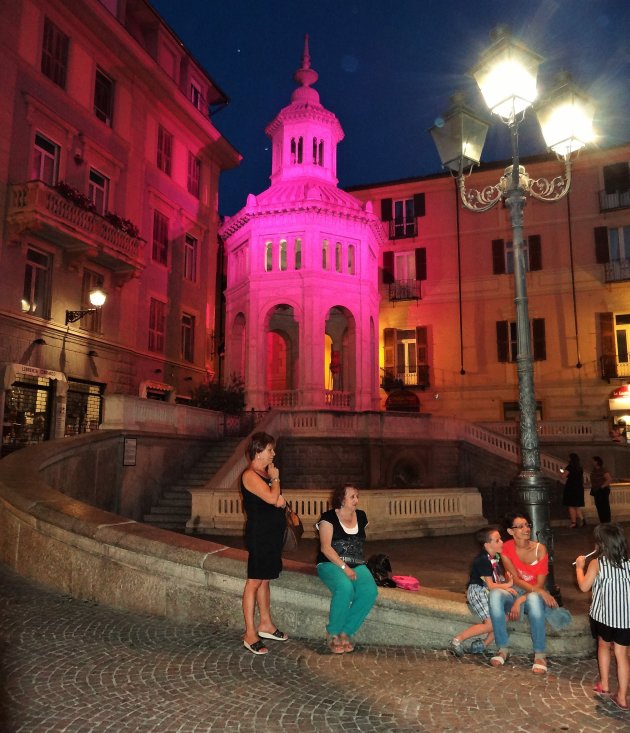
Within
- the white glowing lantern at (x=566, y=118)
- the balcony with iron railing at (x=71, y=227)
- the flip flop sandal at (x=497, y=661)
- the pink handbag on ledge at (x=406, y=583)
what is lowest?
the flip flop sandal at (x=497, y=661)

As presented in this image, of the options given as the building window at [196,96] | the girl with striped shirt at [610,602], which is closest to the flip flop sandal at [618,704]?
the girl with striped shirt at [610,602]

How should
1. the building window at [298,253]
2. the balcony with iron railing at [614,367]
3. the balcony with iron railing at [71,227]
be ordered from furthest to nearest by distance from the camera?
the balcony with iron railing at [614,367]
the building window at [298,253]
the balcony with iron railing at [71,227]

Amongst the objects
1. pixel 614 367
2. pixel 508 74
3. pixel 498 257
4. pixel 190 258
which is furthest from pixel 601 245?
pixel 508 74

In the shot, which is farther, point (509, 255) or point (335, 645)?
point (509, 255)

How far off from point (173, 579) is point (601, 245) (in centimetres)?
2710

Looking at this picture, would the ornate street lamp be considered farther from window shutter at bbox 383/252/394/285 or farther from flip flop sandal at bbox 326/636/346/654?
window shutter at bbox 383/252/394/285

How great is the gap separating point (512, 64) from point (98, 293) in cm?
1193

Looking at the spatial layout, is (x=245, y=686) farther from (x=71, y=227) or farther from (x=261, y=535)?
(x=71, y=227)

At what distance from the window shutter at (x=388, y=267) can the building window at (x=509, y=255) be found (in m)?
5.20

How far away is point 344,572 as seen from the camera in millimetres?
5020

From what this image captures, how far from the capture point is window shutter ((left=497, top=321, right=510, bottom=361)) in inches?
1097

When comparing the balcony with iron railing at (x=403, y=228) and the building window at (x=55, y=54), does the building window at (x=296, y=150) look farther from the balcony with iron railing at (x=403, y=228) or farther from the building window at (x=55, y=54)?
the building window at (x=55, y=54)

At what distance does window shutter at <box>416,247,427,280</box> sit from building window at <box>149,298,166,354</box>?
537 inches

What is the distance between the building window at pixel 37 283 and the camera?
1695 centimetres
